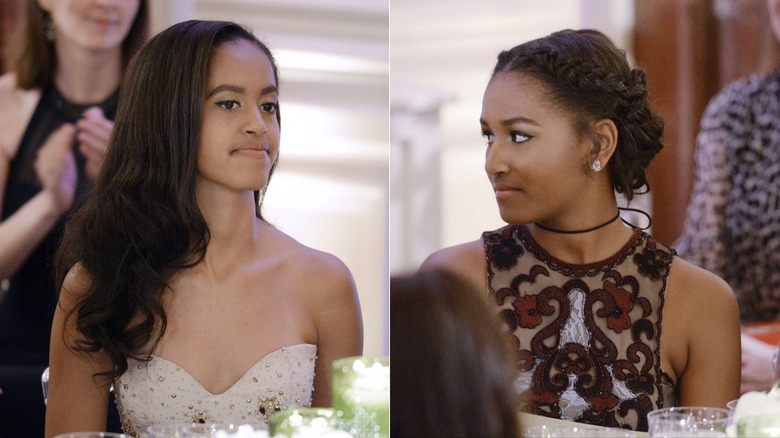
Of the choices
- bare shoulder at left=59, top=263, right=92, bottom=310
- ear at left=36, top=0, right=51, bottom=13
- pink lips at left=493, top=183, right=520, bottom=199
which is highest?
ear at left=36, top=0, right=51, bottom=13

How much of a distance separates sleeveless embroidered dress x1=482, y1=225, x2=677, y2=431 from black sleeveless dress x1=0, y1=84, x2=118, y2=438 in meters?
1.45

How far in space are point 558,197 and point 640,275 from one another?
159mm

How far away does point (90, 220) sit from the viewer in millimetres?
1658

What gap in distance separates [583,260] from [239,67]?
0.61 m

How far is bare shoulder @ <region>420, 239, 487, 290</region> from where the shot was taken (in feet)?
3.77

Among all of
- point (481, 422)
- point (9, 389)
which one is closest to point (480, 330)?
point (481, 422)

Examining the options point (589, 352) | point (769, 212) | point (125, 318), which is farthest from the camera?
point (769, 212)

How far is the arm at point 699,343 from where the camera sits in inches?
49.3

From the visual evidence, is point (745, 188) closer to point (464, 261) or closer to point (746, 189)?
point (746, 189)

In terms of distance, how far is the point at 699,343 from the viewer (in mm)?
1269

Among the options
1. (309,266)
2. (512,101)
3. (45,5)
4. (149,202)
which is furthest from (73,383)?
(45,5)

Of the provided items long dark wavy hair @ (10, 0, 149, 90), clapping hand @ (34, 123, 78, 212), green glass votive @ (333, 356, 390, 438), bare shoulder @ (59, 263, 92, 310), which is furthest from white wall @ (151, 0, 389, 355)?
clapping hand @ (34, 123, 78, 212)

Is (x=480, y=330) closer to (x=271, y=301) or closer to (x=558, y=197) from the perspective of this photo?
(x=558, y=197)

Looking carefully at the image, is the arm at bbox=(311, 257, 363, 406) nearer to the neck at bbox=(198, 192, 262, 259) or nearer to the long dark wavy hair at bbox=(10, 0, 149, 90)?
the neck at bbox=(198, 192, 262, 259)
